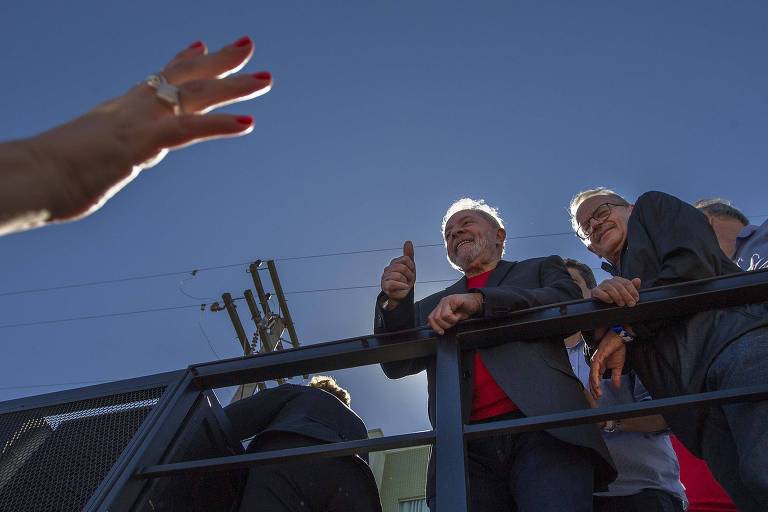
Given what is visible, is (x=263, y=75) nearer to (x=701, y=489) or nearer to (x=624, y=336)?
(x=624, y=336)

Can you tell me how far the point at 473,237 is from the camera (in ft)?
9.76

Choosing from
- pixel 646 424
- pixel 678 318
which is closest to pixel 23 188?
pixel 678 318

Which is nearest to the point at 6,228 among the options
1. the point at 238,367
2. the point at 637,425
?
the point at 238,367

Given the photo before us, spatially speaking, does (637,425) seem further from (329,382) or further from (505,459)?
(329,382)

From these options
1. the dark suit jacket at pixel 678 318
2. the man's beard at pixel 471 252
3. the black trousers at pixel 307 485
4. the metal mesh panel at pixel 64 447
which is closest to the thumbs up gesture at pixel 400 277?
the man's beard at pixel 471 252

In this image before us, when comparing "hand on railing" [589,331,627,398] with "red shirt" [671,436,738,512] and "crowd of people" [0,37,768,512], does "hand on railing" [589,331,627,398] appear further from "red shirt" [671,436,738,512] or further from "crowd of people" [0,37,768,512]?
"red shirt" [671,436,738,512]

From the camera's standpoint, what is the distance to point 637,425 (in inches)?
102

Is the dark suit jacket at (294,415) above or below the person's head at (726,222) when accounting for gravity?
below

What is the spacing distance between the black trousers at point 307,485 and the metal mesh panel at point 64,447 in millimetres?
454

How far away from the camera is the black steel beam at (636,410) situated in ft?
5.45

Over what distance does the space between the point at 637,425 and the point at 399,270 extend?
3.55 ft

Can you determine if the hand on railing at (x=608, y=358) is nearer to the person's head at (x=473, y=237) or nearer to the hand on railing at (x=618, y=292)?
the hand on railing at (x=618, y=292)

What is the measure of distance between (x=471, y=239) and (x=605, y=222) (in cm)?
56

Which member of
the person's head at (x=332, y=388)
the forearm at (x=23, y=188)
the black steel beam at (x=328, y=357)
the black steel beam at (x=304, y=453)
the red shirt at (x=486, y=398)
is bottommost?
the black steel beam at (x=304, y=453)
